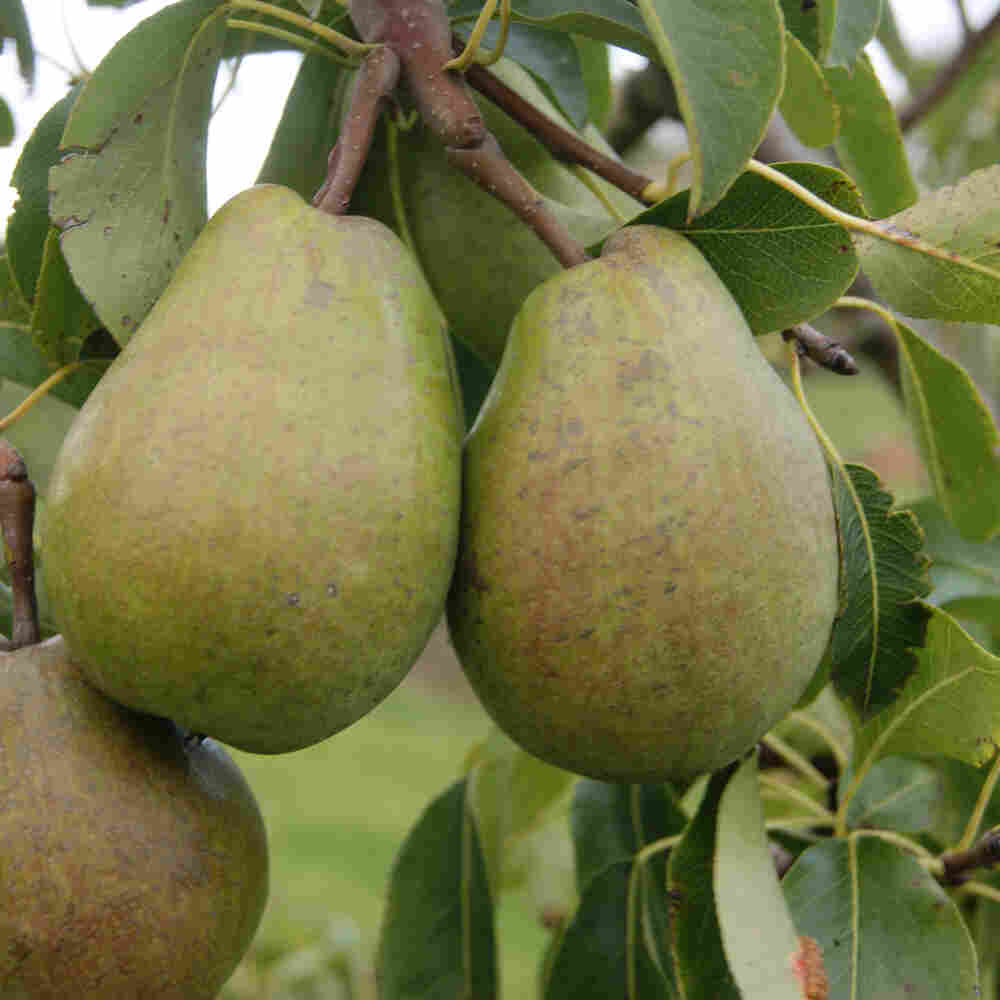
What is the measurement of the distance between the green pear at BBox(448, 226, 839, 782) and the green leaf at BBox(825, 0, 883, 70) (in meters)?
0.21

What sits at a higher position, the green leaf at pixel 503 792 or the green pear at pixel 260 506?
the green pear at pixel 260 506

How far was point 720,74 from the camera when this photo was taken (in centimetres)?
80

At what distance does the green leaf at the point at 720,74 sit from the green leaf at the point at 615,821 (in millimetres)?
664

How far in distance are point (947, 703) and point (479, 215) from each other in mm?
538

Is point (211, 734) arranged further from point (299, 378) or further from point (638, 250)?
point (638, 250)

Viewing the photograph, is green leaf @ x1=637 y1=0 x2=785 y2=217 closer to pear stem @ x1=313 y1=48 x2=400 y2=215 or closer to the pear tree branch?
pear stem @ x1=313 y1=48 x2=400 y2=215

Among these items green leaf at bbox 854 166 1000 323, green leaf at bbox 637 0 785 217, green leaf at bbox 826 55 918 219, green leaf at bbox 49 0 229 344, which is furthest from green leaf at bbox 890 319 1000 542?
green leaf at bbox 49 0 229 344

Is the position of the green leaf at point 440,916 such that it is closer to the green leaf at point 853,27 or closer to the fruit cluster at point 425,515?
the fruit cluster at point 425,515

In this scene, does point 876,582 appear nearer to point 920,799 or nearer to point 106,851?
point 920,799

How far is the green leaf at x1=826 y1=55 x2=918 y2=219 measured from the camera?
122cm

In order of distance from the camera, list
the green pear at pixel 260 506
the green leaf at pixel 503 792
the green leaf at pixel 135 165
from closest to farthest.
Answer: the green pear at pixel 260 506
the green leaf at pixel 135 165
the green leaf at pixel 503 792

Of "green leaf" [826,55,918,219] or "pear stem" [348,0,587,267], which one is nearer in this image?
"pear stem" [348,0,587,267]

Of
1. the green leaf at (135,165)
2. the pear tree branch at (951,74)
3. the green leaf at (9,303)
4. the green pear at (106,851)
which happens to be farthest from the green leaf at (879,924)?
the pear tree branch at (951,74)

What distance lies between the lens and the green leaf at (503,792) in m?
1.44
